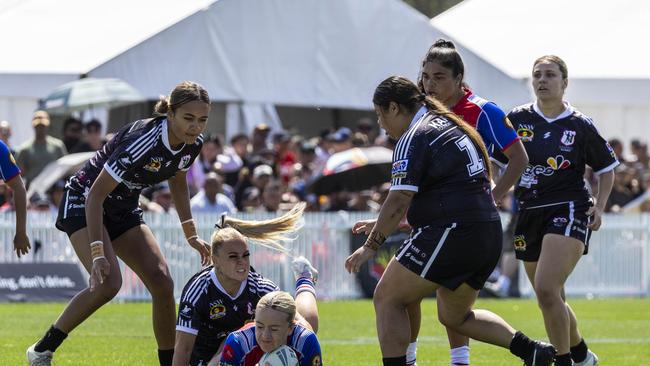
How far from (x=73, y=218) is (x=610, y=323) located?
8113 mm

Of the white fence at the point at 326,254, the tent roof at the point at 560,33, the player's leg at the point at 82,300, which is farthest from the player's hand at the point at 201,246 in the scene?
the tent roof at the point at 560,33

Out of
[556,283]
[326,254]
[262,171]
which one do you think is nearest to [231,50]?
[262,171]

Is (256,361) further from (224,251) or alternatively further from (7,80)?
(7,80)

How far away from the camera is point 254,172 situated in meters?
19.1

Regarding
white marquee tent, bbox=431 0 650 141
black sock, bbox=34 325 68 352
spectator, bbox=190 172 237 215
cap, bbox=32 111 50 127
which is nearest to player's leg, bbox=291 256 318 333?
black sock, bbox=34 325 68 352

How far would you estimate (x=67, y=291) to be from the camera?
1698 cm

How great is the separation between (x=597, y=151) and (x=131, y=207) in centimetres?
341

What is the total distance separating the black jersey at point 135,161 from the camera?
8.46 metres

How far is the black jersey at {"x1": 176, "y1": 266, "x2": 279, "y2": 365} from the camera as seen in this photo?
8.16m

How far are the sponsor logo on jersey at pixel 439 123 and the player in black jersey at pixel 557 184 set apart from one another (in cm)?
200

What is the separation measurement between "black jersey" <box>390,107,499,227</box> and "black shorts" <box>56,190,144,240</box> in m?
2.31

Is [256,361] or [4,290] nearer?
[256,361]

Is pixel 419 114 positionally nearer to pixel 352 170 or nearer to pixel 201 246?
pixel 201 246

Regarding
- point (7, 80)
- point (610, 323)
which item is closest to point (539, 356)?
point (610, 323)
